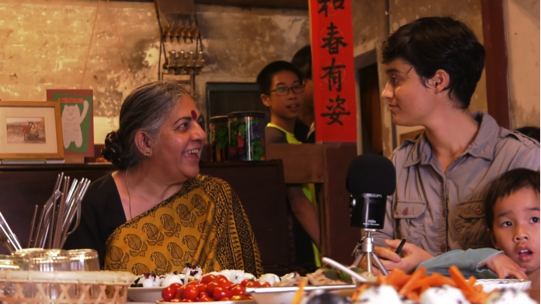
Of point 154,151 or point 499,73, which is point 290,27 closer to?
point 499,73

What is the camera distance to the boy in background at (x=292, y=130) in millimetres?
3730

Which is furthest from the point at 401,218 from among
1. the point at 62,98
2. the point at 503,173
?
the point at 62,98

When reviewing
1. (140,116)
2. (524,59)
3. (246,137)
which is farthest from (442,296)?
(524,59)

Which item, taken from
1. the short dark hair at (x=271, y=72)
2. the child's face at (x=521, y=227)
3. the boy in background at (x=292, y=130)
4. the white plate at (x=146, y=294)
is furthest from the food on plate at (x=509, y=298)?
the short dark hair at (x=271, y=72)

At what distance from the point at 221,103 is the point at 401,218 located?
187 inches

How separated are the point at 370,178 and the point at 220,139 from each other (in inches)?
76.7

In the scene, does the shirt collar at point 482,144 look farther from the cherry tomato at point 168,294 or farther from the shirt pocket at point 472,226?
the cherry tomato at point 168,294

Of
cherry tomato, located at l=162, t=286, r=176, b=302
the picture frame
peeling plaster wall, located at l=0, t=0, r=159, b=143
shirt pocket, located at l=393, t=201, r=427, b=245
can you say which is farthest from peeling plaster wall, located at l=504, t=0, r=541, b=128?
peeling plaster wall, located at l=0, t=0, r=159, b=143

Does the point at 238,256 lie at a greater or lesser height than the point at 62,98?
lesser

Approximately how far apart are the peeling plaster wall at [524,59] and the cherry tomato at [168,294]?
2.78 m

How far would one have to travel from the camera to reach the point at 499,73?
3.81 metres

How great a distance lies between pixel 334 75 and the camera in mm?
3678

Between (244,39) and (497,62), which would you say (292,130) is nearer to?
(497,62)

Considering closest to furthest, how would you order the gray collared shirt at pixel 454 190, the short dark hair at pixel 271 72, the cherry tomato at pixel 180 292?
the cherry tomato at pixel 180 292, the gray collared shirt at pixel 454 190, the short dark hair at pixel 271 72
